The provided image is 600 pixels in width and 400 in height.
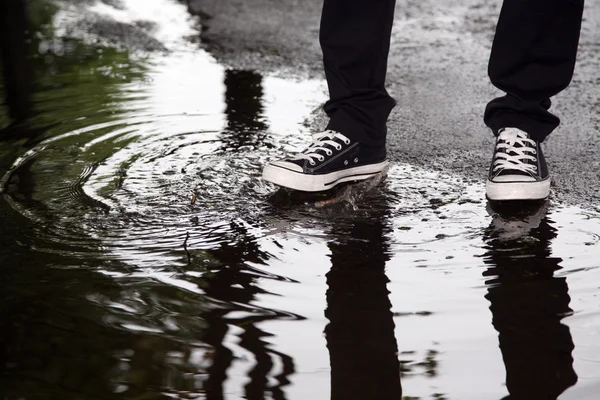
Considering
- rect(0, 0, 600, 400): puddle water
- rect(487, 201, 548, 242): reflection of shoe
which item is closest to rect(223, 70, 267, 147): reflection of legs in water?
rect(0, 0, 600, 400): puddle water

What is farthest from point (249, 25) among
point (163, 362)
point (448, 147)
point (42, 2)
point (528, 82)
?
point (163, 362)

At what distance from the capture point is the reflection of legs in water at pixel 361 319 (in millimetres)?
1422

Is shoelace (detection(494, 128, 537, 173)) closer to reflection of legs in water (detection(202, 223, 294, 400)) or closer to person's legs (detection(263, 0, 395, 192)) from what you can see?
person's legs (detection(263, 0, 395, 192))

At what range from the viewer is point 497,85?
2.47m

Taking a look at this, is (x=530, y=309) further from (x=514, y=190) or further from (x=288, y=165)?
(x=288, y=165)

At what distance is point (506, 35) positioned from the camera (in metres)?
2.42

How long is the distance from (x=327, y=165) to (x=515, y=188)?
56 cm

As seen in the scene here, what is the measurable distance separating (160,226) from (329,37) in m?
0.85

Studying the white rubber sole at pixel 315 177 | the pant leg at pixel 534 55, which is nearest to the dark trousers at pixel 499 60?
the pant leg at pixel 534 55

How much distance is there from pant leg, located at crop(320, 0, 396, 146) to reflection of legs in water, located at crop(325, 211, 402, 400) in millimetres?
491

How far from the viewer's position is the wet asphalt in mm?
2672

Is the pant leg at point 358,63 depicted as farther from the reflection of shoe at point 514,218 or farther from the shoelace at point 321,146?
the reflection of shoe at point 514,218

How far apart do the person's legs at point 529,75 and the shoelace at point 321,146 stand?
48 cm

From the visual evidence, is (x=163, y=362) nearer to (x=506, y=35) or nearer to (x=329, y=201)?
(x=329, y=201)
